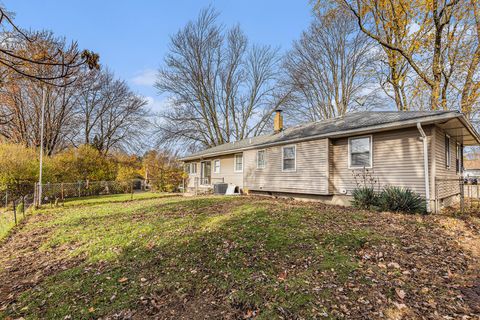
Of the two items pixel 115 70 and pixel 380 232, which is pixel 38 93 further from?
pixel 380 232

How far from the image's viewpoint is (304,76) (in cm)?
2428

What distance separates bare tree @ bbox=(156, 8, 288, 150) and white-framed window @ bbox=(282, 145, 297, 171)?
47.2 ft

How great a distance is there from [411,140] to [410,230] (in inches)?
153

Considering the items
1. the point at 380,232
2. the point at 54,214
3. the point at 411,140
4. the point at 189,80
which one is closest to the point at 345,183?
the point at 411,140

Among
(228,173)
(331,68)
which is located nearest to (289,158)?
(228,173)

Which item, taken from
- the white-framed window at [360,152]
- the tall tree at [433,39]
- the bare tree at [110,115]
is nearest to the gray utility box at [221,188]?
the white-framed window at [360,152]

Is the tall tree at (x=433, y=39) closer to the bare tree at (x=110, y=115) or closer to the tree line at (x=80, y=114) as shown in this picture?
the tree line at (x=80, y=114)

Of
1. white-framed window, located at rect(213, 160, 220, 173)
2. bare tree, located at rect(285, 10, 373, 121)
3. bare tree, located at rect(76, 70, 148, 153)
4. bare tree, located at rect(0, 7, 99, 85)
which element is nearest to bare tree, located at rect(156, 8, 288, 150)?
bare tree, located at rect(285, 10, 373, 121)

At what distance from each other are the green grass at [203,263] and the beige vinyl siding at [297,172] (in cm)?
379

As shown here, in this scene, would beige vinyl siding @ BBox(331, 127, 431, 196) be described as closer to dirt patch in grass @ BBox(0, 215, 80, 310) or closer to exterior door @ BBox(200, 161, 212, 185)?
dirt patch in grass @ BBox(0, 215, 80, 310)

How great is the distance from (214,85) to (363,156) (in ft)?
65.2

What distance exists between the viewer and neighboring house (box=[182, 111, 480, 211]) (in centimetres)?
815

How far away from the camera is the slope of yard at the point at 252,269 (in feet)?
10.5

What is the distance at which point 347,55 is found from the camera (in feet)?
73.1
